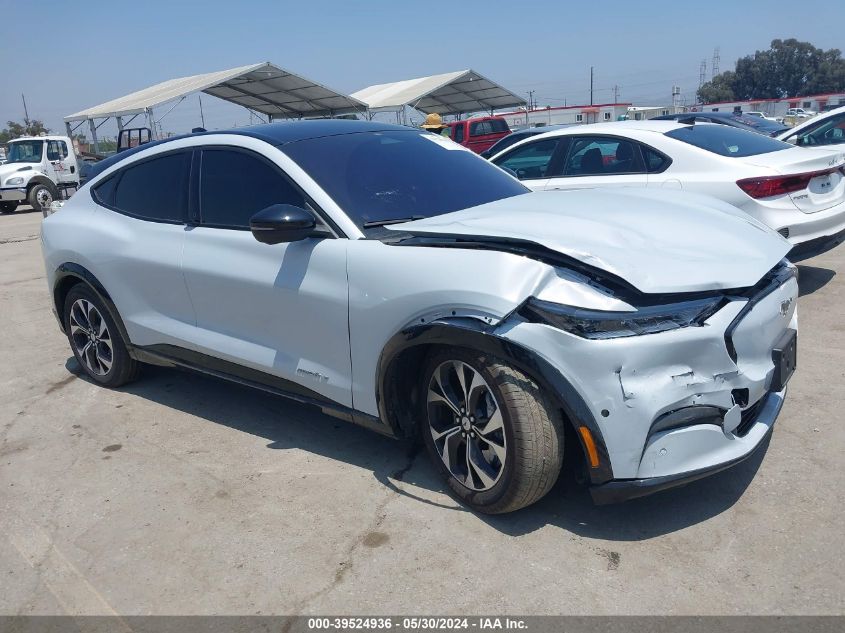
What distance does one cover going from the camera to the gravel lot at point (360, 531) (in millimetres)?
2541

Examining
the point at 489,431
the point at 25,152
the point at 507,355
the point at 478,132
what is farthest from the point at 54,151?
the point at 507,355

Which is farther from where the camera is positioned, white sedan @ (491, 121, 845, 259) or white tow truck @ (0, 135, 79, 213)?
white tow truck @ (0, 135, 79, 213)

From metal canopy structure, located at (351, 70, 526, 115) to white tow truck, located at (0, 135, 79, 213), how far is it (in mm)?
13609

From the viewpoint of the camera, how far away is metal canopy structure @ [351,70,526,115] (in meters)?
30.0

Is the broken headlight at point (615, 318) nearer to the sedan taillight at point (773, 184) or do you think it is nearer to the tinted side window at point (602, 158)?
the sedan taillight at point (773, 184)

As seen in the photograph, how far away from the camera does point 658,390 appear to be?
250cm

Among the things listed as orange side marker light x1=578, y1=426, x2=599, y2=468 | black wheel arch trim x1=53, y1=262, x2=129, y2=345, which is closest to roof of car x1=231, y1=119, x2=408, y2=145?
black wheel arch trim x1=53, y1=262, x2=129, y2=345

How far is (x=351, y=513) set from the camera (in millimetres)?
3146

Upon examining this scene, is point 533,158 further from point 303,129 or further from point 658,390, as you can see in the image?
point 658,390

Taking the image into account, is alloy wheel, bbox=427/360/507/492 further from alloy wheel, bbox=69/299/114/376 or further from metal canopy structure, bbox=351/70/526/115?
metal canopy structure, bbox=351/70/526/115

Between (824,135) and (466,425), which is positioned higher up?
(824,135)

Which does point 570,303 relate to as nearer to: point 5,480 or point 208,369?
point 208,369

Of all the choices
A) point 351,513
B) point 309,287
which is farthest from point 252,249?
→ point 351,513
